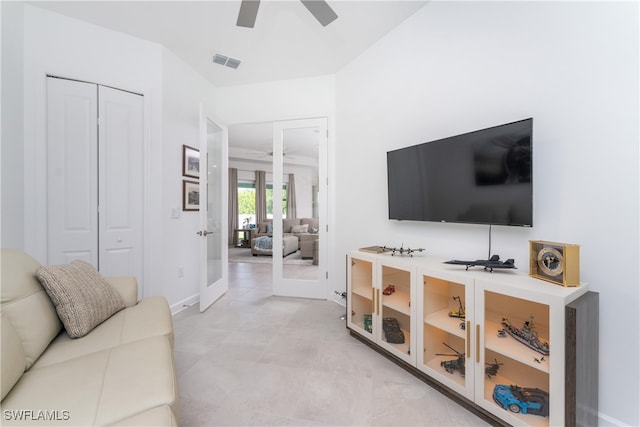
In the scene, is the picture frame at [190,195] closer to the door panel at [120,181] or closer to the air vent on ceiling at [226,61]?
the door panel at [120,181]

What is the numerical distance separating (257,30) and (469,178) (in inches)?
90.6

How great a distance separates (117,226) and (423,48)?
3.21 meters

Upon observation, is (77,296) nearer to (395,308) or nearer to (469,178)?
(395,308)

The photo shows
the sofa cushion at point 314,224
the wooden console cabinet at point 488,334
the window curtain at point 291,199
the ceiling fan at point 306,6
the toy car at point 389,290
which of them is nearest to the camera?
the wooden console cabinet at point 488,334

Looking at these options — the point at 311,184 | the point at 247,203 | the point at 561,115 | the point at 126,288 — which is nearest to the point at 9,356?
the point at 126,288

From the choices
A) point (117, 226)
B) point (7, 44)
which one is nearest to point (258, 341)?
point (117, 226)

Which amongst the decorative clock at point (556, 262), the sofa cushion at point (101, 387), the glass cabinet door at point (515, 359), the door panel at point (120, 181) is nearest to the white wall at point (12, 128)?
the door panel at point (120, 181)

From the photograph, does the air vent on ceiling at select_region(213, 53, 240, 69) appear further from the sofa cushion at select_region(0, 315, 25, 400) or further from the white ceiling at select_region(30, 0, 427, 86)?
the sofa cushion at select_region(0, 315, 25, 400)

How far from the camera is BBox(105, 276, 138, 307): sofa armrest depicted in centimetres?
184

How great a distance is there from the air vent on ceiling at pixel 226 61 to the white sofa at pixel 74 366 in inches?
98.5

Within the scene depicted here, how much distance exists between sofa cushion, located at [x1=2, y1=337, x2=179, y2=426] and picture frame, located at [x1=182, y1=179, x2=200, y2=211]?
6.79ft

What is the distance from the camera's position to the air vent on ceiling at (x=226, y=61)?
2940 millimetres

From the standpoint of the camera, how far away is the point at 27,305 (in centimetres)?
127

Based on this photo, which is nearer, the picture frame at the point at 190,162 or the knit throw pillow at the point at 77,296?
the knit throw pillow at the point at 77,296
